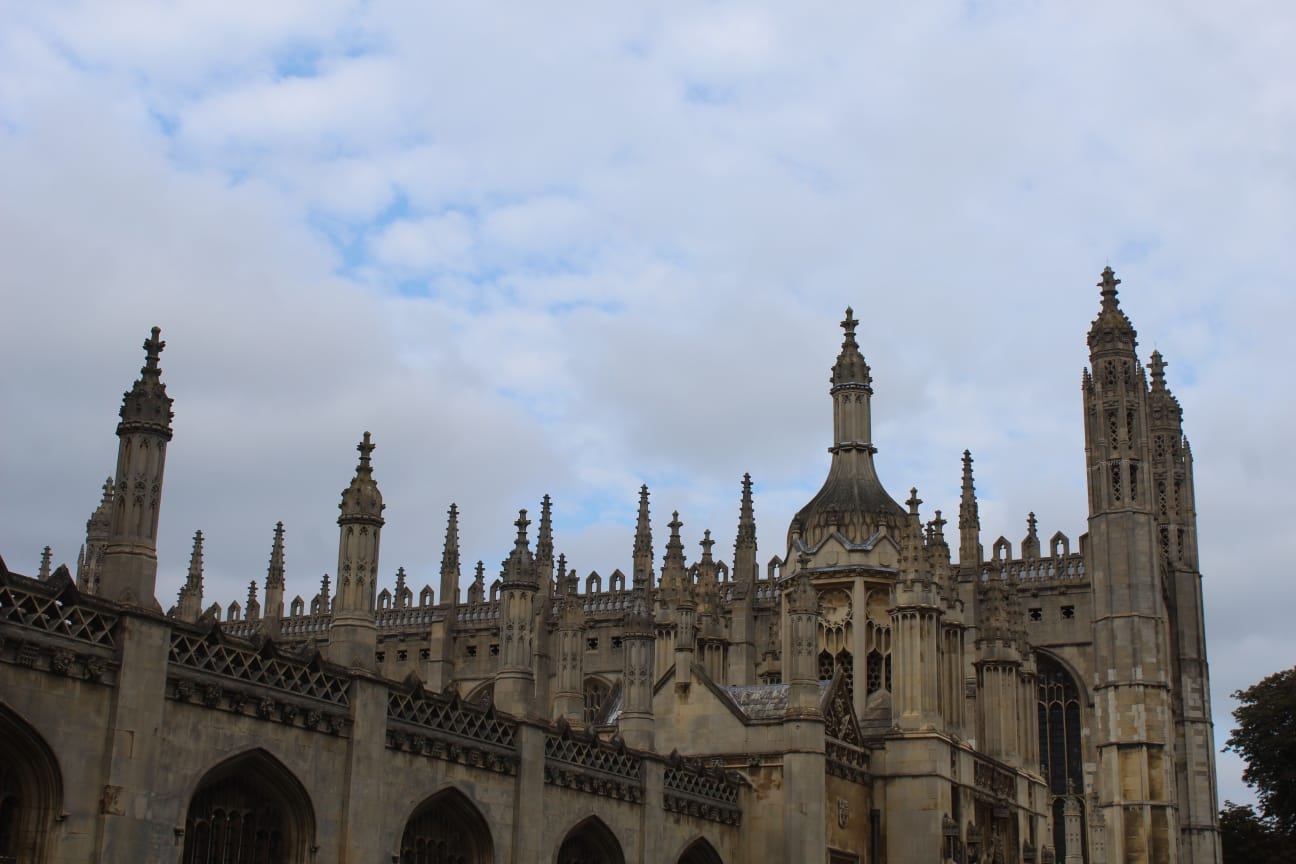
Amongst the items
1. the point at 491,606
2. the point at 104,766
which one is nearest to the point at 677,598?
the point at 104,766

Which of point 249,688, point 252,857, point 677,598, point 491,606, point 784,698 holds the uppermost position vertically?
point 491,606

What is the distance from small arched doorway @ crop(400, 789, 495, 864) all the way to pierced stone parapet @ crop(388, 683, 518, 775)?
2.05 feet

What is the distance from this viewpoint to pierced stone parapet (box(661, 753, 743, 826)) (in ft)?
94.0

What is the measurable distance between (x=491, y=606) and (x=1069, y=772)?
2435 cm

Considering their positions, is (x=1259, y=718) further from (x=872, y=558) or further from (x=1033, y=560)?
(x=872, y=558)

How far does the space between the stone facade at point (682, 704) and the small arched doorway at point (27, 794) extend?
0.03 meters

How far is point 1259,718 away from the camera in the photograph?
6247 cm

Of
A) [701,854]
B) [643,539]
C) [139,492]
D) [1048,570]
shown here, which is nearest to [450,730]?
[139,492]

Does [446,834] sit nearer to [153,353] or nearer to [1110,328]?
[153,353]

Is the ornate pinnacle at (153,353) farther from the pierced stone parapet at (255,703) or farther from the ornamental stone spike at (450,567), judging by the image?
the ornamental stone spike at (450,567)

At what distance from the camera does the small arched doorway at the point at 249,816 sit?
19219 mm

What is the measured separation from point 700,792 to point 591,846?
10.8ft

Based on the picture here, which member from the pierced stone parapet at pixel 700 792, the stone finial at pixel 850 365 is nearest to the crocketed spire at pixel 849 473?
the stone finial at pixel 850 365

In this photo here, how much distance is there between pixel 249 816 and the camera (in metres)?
20.1
